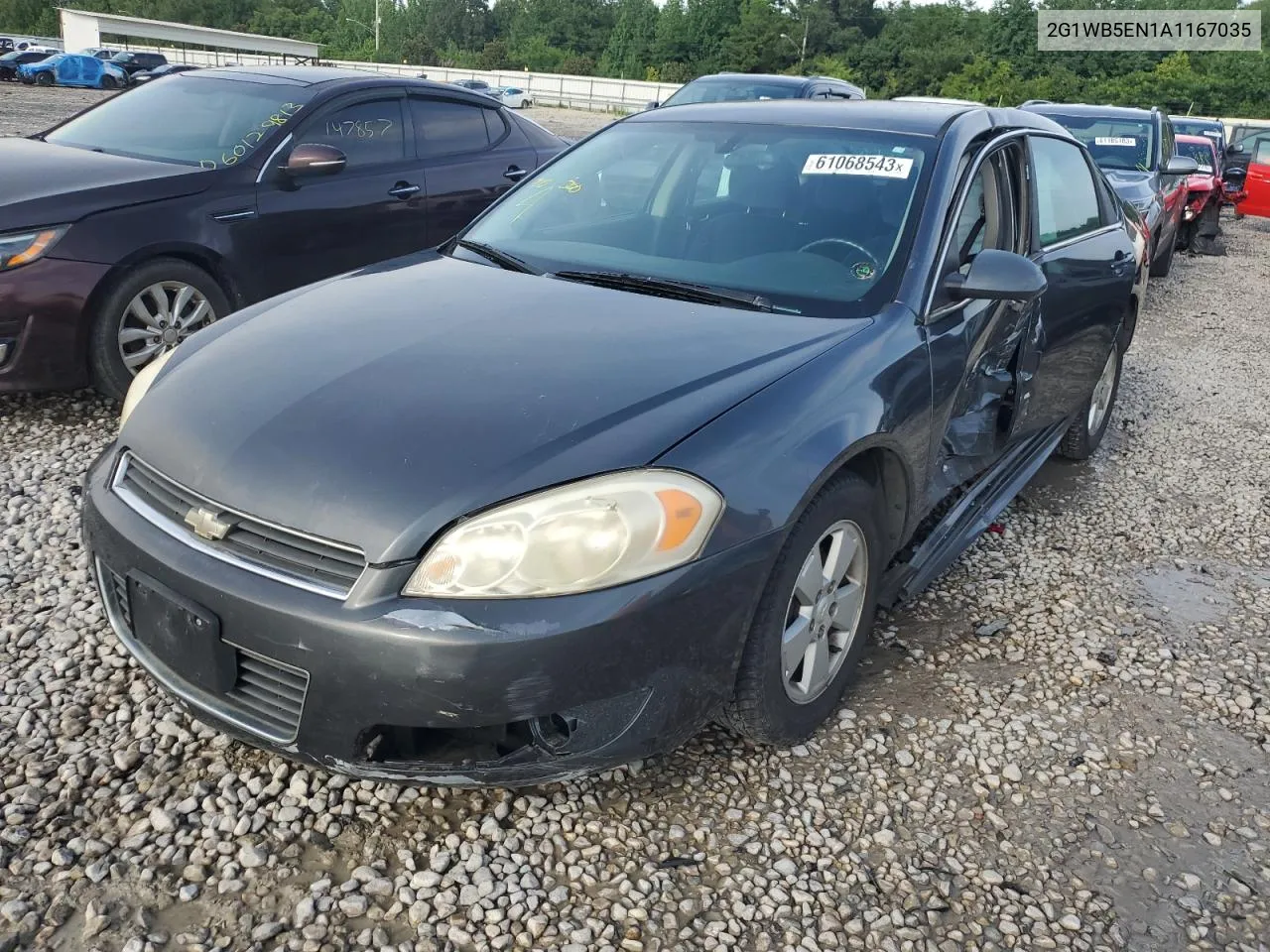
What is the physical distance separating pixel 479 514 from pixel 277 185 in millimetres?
3881

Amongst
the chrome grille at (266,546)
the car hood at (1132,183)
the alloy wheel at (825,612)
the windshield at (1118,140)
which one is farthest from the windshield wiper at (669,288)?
the windshield at (1118,140)

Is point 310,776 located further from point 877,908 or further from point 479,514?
point 877,908

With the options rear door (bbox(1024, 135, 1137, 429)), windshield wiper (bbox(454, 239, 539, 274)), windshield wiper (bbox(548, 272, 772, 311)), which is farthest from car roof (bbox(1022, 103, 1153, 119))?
windshield wiper (bbox(548, 272, 772, 311))

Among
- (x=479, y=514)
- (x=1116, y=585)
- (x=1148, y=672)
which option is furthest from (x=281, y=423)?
(x=1116, y=585)

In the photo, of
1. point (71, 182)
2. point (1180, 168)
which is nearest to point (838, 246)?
point (71, 182)

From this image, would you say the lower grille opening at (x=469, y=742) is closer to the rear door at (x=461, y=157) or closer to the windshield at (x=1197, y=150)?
the rear door at (x=461, y=157)

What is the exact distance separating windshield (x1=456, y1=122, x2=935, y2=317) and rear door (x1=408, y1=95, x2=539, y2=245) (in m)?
2.46

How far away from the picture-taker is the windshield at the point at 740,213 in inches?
116

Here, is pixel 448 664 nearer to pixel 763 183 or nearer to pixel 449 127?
pixel 763 183

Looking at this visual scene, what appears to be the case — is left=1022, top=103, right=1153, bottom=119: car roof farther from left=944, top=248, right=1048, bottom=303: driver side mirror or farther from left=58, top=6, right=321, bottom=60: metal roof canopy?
left=58, top=6, right=321, bottom=60: metal roof canopy

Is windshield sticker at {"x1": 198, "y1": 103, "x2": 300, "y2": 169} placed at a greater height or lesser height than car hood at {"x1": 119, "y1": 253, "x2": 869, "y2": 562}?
greater

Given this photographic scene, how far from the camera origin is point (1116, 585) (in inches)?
151

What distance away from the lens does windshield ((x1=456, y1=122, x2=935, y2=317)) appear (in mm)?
2949

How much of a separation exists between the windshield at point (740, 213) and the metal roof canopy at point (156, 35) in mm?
65134
